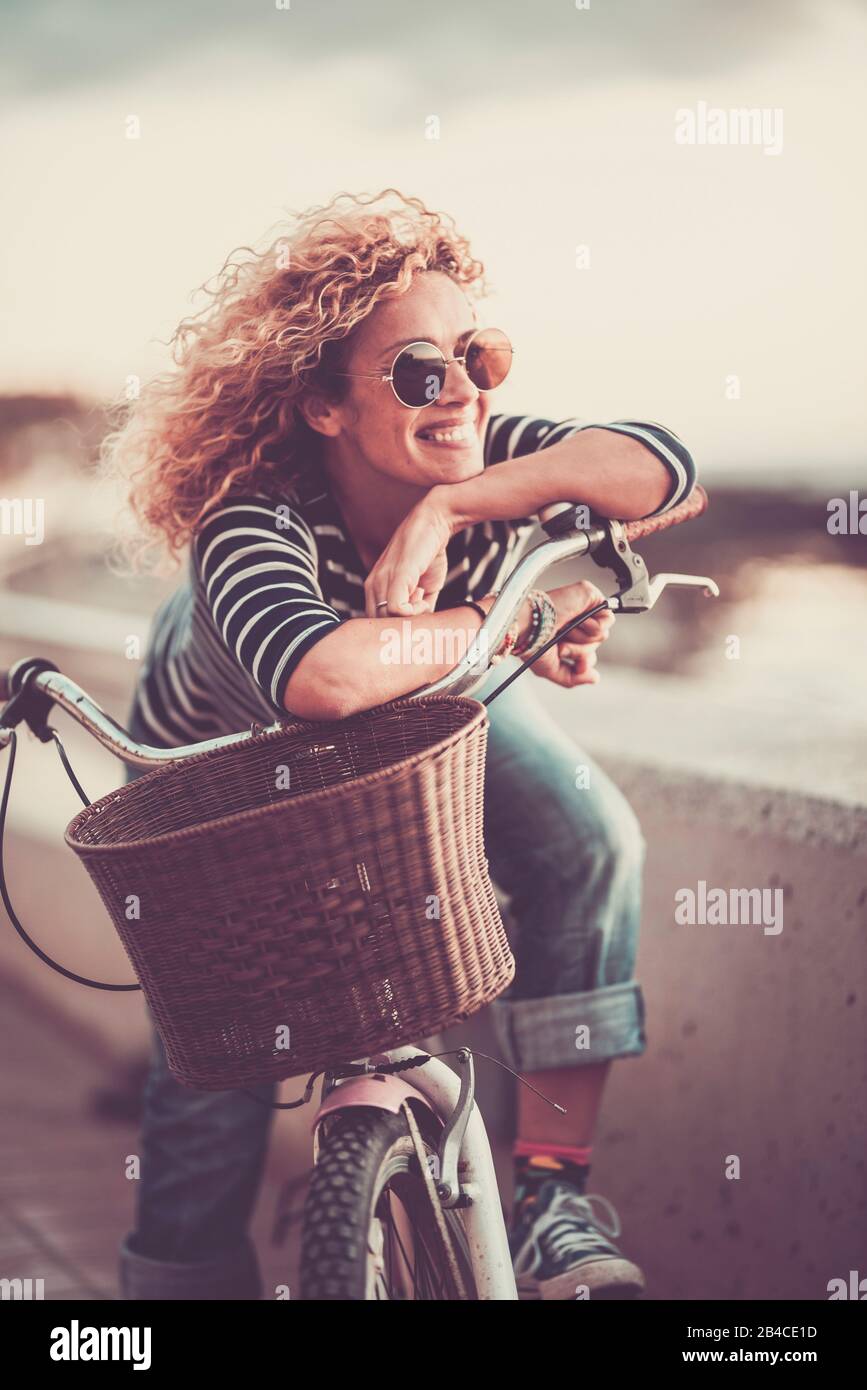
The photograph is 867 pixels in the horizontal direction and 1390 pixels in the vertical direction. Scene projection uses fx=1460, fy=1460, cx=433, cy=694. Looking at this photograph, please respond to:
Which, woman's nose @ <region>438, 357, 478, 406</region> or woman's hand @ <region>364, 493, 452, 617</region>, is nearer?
woman's hand @ <region>364, 493, 452, 617</region>

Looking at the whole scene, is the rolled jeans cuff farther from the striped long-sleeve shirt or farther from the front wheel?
the striped long-sleeve shirt

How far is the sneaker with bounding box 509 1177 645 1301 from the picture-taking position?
184 centimetres

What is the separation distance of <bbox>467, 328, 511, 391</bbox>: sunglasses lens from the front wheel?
0.86m

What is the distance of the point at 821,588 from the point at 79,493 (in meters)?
1.50

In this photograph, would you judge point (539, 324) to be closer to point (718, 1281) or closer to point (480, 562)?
point (480, 562)

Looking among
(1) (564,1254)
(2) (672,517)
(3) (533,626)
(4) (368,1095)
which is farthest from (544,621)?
(1) (564,1254)

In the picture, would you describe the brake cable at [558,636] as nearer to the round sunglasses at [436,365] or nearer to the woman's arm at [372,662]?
the woman's arm at [372,662]

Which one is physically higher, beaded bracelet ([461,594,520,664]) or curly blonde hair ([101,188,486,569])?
curly blonde hair ([101,188,486,569])

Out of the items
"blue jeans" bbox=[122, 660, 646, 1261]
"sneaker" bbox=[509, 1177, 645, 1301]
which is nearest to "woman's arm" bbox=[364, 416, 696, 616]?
"blue jeans" bbox=[122, 660, 646, 1261]

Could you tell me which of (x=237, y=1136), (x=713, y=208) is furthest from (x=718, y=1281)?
(x=713, y=208)

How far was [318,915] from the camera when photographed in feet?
4.70

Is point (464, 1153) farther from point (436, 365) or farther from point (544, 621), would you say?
point (436, 365)

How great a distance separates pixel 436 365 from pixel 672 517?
378 millimetres

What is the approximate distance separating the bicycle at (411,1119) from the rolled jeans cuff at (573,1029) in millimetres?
246
